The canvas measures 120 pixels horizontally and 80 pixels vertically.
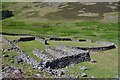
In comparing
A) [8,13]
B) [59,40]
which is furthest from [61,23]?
[59,40]

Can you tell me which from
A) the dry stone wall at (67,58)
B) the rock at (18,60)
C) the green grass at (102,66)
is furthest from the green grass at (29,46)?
the green grass at (102,66)

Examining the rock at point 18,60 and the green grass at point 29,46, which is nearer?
the rock at point 18,60

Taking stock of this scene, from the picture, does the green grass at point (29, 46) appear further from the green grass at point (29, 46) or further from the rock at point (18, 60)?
the rock at point (18, 60)

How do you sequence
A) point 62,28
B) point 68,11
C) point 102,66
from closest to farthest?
point 102,66 < point 62,28 < point 68,11

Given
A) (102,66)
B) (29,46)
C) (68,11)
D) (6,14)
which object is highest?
(102,66)

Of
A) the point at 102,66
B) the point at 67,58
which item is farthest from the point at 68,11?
the point at 102,66

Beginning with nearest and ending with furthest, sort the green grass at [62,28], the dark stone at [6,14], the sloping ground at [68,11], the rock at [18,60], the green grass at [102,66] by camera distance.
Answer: the green grass at [102,66]
the rock at [18,60]
the green grass at [62,28]
the sloping ground at [68,11]
the dark stone at [6,14]

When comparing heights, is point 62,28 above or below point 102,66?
below

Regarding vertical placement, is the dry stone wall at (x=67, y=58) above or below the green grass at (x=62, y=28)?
above

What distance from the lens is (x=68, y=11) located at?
590ft

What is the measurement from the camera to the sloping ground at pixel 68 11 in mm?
165875

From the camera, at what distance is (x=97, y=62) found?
6000cm

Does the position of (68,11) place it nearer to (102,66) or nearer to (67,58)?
(67,58)

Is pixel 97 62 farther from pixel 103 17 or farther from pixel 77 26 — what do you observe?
pixel 103 17
